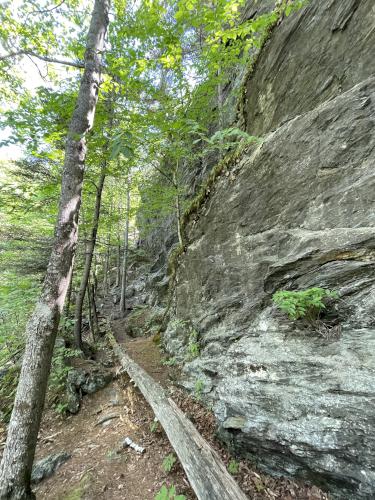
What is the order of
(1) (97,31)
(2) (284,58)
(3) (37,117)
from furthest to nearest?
(2) (284,58), (3) (37,117), (1) (97,31)

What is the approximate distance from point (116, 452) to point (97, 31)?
28.8 ft

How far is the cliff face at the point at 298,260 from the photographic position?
2.99 m

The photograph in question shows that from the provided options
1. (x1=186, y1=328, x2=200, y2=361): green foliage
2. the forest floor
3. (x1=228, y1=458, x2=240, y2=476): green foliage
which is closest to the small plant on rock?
the forest floor

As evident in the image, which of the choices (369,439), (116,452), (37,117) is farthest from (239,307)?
(37,117)

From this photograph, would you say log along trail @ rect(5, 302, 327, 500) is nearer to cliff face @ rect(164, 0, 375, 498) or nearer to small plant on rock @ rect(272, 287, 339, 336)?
cliff face @ rect(164, 0, 375, 498)

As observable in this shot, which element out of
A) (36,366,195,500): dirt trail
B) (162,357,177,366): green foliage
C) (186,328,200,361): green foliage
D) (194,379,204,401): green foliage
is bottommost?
(36,366,195,500): dirt trail

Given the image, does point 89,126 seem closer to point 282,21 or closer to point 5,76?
point 5,76

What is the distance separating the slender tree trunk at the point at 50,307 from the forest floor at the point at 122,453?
1.03 m

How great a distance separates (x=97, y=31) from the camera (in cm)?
486

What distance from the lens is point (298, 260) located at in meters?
4.62

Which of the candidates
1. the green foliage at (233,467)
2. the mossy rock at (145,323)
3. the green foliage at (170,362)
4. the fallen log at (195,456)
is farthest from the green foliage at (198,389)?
the mossy rock at (145,323)

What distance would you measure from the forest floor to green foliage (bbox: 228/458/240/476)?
5cm

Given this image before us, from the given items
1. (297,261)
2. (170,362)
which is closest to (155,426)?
(170,362)

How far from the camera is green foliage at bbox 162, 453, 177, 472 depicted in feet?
12.8
